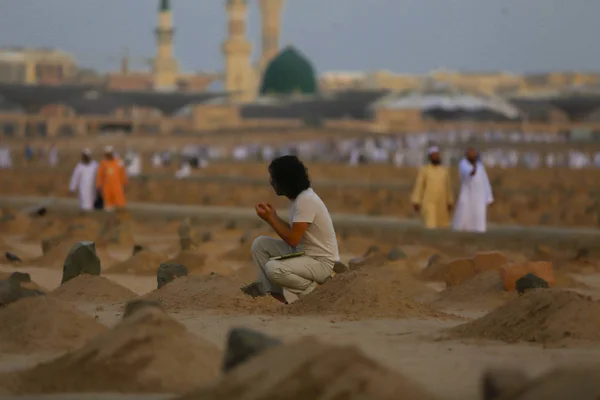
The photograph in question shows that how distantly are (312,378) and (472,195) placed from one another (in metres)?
9.09

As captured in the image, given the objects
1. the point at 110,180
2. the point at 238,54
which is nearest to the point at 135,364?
the point at 110,180

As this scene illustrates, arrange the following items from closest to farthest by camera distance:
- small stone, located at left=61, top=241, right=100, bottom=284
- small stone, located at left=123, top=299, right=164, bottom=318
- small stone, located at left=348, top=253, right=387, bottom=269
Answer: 1. small stone, located at left=123, top=299, right=164, bottom=318
2. small stone, located at left=61, top=241, right=100, bottom=284
3. small stone, located at left=348, top=253, right=387, bottom=269

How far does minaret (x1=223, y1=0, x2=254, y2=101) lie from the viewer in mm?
91250

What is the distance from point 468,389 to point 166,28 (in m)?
102

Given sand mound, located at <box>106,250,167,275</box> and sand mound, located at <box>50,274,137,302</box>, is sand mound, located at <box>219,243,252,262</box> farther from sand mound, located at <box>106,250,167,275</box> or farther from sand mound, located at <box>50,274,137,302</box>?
sand mound, located at <box>50,274,137,302</box>

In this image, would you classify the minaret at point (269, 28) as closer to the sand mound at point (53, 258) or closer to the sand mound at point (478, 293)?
the sand mound at point (53, 258)

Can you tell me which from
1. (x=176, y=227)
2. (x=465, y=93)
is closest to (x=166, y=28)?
(x=465, y=93)

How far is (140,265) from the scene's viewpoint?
1132 cm

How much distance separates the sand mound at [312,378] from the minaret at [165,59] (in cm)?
10100

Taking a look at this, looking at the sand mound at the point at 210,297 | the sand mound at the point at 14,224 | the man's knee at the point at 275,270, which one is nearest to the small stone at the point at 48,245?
the sand mound at the point at 14,224

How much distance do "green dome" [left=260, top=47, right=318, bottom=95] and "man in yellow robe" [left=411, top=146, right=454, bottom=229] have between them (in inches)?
2871

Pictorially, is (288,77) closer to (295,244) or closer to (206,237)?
(206,237)

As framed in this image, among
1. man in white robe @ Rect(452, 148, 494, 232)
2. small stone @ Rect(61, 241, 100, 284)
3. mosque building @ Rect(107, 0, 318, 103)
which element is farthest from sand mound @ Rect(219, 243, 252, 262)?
mosque building @ Rect(107, 0, 318, 103)

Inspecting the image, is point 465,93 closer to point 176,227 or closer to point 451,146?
point 451,146
